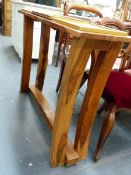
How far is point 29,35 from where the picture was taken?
1.49 meters

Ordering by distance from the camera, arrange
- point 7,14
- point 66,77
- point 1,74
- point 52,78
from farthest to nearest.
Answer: point 7,14 → point 52,78 → point 1,74 → point 66,77

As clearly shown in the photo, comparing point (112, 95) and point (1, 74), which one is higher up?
point (112, 95)

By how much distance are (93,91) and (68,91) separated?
0.14 metres

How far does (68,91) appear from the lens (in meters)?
0.83

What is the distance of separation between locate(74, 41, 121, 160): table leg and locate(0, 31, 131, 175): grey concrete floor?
14 cm

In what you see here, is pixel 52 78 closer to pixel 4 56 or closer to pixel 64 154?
pixel 4 56

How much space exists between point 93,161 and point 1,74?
1.33m

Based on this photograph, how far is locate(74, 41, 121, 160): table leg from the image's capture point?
0.82 meters

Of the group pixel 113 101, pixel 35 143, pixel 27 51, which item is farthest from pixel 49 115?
pixel 27 51

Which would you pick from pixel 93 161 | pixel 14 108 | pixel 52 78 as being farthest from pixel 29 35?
pixel 93 161

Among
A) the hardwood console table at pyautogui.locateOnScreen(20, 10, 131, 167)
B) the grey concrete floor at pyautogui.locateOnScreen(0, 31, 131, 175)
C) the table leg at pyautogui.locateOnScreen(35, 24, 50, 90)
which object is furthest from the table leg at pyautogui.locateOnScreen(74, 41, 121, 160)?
the table leg at pyautogui.locateOnScreen(35, 24, 50, 90)

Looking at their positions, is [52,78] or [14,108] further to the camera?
[52,78]

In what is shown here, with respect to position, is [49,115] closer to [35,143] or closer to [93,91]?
[35,143]

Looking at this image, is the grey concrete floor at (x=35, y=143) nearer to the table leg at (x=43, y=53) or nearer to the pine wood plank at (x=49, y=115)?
the pine wood plank at (x=49, y=115)
